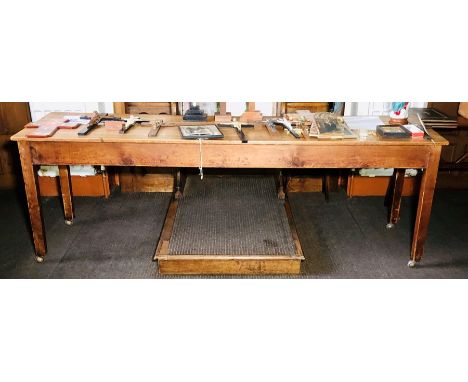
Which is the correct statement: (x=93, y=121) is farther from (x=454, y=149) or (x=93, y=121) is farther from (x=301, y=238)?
(x=454, y=149)

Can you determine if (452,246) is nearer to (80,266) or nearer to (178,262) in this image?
(178,262)

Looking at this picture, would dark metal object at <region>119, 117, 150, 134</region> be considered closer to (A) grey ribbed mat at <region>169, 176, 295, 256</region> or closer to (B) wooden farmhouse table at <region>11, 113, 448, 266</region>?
(B) wooden farmhouse table at <region>11, 113, 448, 266</region>

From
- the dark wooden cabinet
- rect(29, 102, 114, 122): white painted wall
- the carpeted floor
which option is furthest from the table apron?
the dark wooden cabinet

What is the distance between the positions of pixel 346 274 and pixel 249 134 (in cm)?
135

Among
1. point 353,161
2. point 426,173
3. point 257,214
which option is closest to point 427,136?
point 426,173

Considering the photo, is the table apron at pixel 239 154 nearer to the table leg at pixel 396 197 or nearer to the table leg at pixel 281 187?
the table leg at pixel 396 197

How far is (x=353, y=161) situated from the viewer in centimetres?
367

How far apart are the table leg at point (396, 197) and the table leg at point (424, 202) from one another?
70 cm

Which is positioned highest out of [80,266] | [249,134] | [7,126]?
[249,134]

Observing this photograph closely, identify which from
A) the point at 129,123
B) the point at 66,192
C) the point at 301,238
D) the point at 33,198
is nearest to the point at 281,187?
the point at 301,238

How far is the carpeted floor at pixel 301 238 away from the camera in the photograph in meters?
3.93

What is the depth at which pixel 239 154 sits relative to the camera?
144 inches
